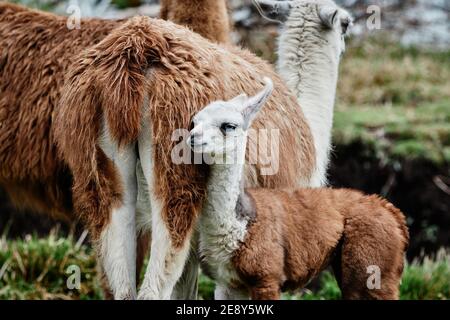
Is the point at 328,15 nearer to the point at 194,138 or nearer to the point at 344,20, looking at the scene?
the point at 344,20

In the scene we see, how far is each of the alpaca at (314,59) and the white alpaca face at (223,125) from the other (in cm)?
183

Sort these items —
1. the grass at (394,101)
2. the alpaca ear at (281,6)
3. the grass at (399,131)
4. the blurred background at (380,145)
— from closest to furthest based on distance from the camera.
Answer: the alpaca ear at (281,6) → the blurred background at (380,145) → the grass at (399,131) → the grass at (394,101)

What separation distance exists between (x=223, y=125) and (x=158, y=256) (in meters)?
0.77

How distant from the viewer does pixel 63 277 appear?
25.4ft

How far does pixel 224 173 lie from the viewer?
445cm

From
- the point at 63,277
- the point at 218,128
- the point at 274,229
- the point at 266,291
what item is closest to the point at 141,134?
the point at 218,128

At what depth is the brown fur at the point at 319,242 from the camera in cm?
454

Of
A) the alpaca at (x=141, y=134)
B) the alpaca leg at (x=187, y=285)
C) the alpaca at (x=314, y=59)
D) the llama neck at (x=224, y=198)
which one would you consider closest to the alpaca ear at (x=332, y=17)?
the alpaca at (x=314, y=59)

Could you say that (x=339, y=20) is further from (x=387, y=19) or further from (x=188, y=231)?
(x=387, y=19)

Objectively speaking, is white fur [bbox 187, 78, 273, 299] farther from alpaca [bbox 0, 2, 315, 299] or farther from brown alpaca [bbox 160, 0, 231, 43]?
brown alpaca [bbox 160, 0, 231, 43]

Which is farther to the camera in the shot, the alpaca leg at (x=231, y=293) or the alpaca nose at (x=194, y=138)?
the alpaca leg at (x=231, y=293)

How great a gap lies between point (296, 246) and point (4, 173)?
244 centimetres

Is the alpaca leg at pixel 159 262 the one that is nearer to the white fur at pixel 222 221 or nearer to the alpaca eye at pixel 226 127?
the white fur at pixel 222 221

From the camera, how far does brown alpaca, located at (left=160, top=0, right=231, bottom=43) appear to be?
632 cm
